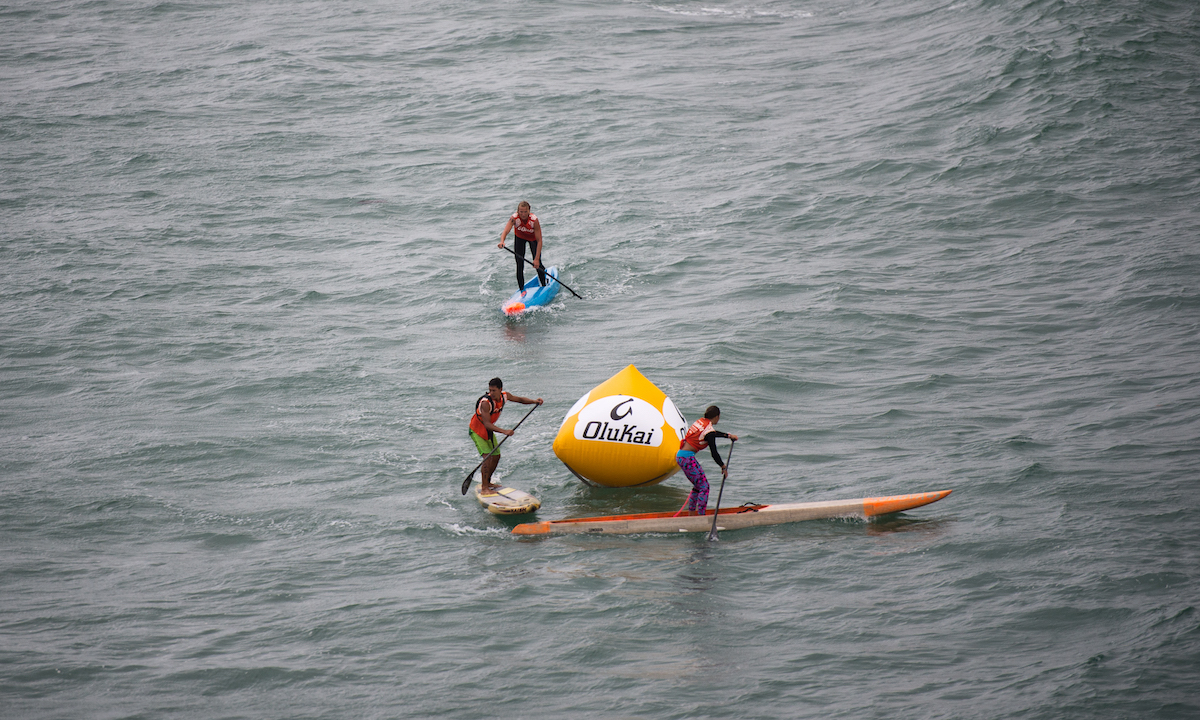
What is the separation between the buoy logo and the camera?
1330cm

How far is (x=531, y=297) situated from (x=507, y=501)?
8.38 m

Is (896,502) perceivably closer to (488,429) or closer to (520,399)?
(520,399)

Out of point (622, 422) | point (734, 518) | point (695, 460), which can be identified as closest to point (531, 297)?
point (622, 422)

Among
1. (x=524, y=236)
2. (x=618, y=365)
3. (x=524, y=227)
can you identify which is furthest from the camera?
(x=524, y=236)

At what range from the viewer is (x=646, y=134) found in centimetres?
3067

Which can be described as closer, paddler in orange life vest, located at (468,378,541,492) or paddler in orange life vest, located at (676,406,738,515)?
paddler in orange life vest, located at (676,406,738,515)

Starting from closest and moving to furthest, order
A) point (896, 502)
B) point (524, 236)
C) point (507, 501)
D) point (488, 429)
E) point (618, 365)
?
point (896, 502)
point (507, 501)
point (488, 429)
point (618, 365)
point (524, 236)

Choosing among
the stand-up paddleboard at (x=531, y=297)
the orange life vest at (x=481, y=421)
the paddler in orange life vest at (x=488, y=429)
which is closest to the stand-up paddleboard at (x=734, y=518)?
the paddler in orange life vest at (x=488, y=429)

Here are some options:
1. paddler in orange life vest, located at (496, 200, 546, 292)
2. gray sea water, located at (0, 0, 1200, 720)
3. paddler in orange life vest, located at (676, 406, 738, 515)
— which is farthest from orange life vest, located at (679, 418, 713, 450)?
paddler in orange life vest, located at (496, 200, 546, 292)

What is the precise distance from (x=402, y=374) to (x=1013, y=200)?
14.1 m

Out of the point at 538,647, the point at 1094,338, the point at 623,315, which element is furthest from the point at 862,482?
the point at 623,315

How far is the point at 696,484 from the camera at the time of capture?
12844 mm

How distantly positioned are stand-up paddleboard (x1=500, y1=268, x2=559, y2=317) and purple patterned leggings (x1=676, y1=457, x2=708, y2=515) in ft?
28.2

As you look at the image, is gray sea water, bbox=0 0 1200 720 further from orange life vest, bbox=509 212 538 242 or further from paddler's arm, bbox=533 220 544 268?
orange life vest, bbox=509 212 538 242
